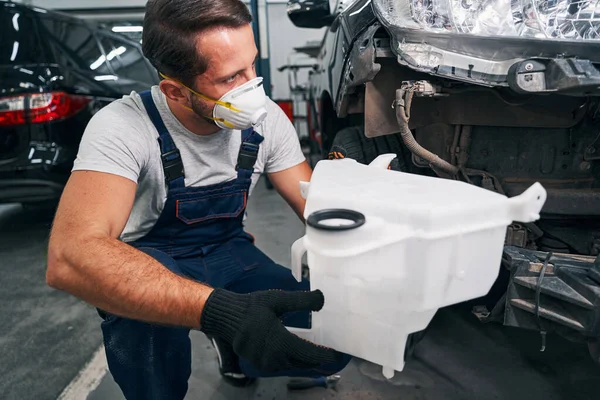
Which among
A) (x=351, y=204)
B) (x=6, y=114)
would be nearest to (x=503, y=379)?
(x=351, y=204)

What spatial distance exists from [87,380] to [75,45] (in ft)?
7.10

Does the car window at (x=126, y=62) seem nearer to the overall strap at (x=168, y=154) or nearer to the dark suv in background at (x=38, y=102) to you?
the dark suv in background at (x=38, y=102)

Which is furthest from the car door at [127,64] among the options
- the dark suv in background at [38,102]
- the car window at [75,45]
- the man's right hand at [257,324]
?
the man's right hand at [257,324]

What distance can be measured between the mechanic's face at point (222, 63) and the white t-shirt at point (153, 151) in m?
0.13

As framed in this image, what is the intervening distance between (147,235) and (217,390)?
1.89ft

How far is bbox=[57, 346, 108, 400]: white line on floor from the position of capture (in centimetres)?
139

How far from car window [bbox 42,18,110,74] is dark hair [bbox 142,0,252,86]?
170 cm

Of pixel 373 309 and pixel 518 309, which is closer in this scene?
pixel 373 309

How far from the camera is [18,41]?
2.34 meters

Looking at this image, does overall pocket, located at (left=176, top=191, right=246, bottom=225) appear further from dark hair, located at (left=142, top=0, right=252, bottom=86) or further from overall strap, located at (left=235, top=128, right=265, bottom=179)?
dark hair, located at (left=142, top=0, right=252, bottom=86)

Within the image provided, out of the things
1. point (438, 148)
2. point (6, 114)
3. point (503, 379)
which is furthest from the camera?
point (6, 114)

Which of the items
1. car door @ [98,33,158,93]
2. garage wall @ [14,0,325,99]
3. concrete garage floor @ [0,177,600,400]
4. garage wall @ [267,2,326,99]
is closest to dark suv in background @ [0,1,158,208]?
car door @ [98,33,158,93]

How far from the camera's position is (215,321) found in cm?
81

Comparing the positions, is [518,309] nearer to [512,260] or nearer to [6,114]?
[512,260]
